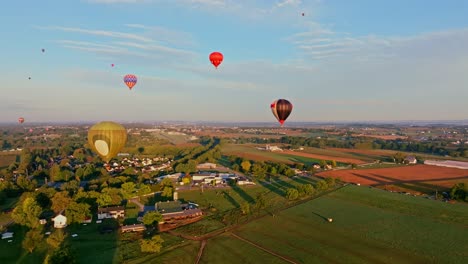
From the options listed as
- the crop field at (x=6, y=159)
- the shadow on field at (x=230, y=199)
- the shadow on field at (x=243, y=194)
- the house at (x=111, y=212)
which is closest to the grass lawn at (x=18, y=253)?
the house at (x=111, y=212)

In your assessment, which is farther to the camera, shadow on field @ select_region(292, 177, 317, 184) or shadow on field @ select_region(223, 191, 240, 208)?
shadow on field @ select_region(292, 177, 317, 184)

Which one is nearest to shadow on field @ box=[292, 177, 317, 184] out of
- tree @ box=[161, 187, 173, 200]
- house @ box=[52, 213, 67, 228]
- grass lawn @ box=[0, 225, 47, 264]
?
tree @ box=[161, 187, 173, 200]

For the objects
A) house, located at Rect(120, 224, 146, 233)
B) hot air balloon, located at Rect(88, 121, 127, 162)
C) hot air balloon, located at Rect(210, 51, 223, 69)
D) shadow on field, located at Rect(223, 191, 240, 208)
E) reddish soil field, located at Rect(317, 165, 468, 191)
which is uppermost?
hot air balloon, located at Rect(210, 51, 223, 69)

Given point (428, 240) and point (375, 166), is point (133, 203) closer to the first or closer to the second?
point (428, 240)

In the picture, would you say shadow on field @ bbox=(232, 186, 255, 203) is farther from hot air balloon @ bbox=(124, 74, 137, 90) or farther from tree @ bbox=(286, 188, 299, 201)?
hot air balloon @ bbox=(124, 74, 137, 90)

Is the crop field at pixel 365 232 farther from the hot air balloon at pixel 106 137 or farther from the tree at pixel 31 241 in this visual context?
the hot air balloon at pixel 106 137

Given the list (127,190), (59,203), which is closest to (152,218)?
(127,190)
